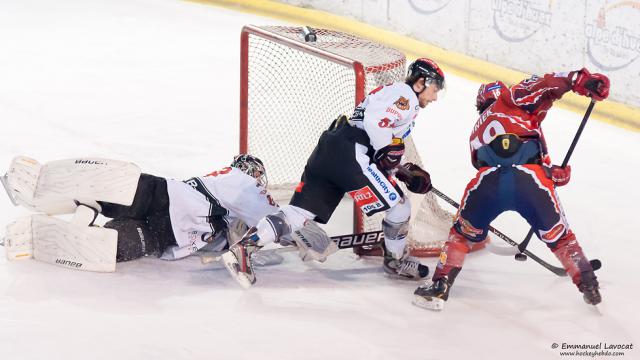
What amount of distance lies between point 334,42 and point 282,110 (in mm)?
931

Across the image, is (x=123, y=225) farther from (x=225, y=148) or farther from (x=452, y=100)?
(x=452, y=100)

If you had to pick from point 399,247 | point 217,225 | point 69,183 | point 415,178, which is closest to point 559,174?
point 415,178

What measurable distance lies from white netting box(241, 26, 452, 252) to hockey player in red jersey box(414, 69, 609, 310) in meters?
0.58

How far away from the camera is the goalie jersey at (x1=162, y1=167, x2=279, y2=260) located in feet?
13.9

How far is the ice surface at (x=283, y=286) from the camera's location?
11.8 ft

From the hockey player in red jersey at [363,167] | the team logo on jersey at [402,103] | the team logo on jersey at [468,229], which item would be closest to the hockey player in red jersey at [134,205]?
the hockey player in red jersey at [363,167]

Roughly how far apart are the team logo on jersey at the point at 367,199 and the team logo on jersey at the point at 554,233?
66 cm

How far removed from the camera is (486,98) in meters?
4.12

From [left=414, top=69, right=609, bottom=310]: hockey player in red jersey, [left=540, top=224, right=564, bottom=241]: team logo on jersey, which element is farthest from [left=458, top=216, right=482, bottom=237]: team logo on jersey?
[left=540, top=224, right=564, bottom=241]: team logo on jersey

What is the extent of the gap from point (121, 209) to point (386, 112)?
118 centimetres

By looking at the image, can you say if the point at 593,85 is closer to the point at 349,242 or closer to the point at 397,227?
the point at 397,227

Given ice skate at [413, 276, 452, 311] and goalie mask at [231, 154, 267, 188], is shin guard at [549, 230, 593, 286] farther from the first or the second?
goalie mask at [231, 154, 267, 188]

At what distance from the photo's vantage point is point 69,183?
13.4ft

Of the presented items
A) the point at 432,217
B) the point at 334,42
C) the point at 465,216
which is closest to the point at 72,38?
the point at 334,42
